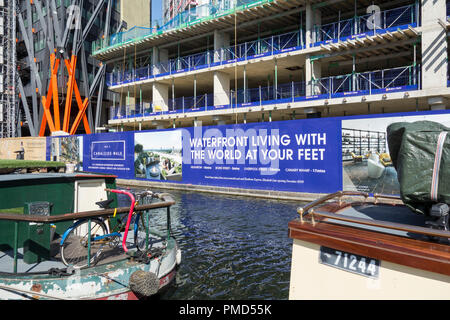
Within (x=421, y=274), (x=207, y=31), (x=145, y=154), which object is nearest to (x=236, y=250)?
(x=421, y=274)

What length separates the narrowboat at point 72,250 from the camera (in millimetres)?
4129

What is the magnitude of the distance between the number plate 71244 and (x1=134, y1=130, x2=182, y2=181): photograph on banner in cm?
1552

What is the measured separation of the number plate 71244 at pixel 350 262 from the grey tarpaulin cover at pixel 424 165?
2.17 feet

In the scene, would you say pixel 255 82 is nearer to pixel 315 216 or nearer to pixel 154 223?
pixel 154 223

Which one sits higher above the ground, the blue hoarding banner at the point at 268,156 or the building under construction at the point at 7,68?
the building under construction at the point at 7,68

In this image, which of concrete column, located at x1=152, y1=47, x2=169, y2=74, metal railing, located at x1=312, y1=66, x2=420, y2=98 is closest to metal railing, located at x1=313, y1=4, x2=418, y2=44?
metal railing, located at x1=312, y1=66, x2=420, y2=98

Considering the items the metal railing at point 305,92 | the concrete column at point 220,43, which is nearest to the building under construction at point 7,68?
the metal railing at point 305,92

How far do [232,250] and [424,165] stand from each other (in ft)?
16.5

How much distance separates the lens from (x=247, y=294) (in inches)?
203

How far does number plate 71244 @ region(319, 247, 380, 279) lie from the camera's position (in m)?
2.77

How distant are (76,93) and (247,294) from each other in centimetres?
4297

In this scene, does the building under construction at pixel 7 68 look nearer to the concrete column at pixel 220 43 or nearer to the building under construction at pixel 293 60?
the building under construction at pixel 293 60

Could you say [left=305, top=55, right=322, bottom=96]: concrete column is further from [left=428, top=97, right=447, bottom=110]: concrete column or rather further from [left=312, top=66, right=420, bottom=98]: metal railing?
[left=428, top=97, right=447, bottom=110]: concrete column

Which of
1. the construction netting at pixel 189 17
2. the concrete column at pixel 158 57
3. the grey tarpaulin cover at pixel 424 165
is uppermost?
the construction netting at pixel 189 17
